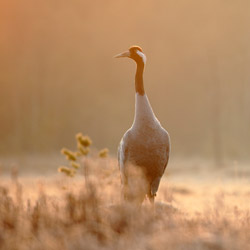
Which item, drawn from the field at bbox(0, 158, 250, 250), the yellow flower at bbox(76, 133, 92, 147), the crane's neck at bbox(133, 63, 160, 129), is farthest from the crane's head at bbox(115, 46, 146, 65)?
the field at bbox(0, 158, 250, 250)

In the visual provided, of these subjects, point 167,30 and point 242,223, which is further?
point 167,30

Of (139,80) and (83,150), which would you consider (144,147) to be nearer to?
(139,80)

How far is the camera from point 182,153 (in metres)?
27.9

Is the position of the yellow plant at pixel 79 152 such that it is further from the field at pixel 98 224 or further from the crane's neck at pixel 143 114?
the field at pixel 98 224

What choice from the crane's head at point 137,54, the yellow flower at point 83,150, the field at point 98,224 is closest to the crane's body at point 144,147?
the crane's head at point 137,54

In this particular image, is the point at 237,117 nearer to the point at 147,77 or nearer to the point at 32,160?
the point at 147,77

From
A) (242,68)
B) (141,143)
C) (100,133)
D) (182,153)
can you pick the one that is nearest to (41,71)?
(100,133)

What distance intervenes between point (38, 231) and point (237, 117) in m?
28.9

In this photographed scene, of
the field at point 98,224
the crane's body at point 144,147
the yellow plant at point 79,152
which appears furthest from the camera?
the yellow plant at point 79,152

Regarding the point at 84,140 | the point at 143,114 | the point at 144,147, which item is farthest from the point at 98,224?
the point at 84,140

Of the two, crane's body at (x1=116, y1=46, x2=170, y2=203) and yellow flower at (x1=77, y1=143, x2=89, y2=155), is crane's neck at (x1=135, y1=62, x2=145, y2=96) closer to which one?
crane's body at (x1=116, y1=46, x2=170, y2=203)

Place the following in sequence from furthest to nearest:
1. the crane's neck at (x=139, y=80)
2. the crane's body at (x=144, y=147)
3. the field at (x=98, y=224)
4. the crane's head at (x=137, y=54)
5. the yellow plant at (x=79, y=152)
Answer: the yellow plant at (x=79, y=152), the crane's head at (x=137, y=54), the crane's neck at (x=139, y=80), the crane's body at (x=144, y=147), the field at (x=98, y=224)

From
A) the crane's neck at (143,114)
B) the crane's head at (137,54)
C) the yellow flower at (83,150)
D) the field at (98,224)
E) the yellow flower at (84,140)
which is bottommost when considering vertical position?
the field at (98,224)

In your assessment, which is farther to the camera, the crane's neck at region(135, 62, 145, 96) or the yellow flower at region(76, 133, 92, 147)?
the yellow flower at region(76, 133, 92, 147)
